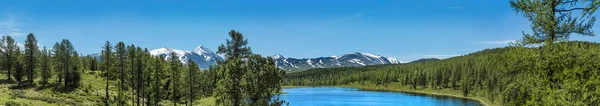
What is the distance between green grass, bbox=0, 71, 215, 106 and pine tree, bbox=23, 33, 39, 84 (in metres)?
3.12

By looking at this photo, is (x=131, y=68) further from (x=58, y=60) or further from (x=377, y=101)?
(x=377, y=101)

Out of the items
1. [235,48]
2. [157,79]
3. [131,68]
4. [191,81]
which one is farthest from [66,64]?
[235,48]

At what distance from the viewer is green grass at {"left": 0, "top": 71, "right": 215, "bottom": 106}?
56222 millimetres

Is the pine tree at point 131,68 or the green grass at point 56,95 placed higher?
the pine tree at point 131,68

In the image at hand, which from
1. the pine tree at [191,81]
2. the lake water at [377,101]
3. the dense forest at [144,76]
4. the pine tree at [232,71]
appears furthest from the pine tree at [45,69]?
the pine tree at [232,71]

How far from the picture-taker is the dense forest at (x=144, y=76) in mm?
25484

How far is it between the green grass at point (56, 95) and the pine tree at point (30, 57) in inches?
123

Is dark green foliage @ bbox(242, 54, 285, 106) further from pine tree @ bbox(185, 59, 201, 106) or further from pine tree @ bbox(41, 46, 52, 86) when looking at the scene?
pine tree @ bbox(41, 46, 52, 86)

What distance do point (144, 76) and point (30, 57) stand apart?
36.9m

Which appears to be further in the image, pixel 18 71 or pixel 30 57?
pixel 30 57

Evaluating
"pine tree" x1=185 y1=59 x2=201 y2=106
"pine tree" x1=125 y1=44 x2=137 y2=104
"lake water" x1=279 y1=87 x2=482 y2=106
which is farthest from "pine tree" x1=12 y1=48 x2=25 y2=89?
"lake water" x1=279 y1=87 x2=482 y2=106

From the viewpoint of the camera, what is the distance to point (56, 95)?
69312 millimetres

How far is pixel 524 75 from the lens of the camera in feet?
62.0

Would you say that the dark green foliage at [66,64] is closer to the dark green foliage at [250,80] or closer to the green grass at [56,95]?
the green grass at [56,95]
